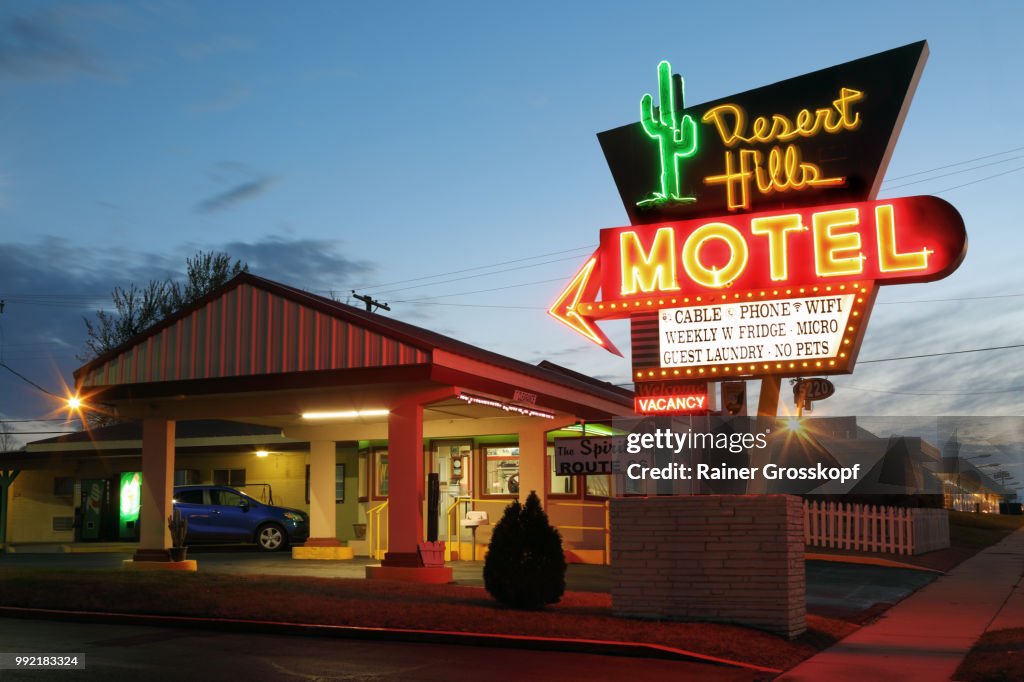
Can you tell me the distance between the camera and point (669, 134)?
15.4m

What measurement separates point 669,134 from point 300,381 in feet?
25.9

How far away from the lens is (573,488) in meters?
25.3

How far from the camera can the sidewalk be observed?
10797 mm

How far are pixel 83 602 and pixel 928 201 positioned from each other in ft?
42.2

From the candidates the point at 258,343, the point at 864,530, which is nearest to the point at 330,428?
the point at 258,343

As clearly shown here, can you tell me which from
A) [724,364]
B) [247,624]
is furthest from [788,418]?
[247,624]

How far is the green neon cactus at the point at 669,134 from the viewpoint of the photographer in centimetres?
1526

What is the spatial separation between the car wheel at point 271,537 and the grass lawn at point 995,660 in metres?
19.9

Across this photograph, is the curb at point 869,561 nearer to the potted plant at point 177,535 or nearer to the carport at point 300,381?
the carport at point 300,381

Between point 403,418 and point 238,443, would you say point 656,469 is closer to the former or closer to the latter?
point 403,418

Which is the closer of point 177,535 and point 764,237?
point 764,237

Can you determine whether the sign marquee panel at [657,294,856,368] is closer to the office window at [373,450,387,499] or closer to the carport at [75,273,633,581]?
the carport at [75,273,633,581]
